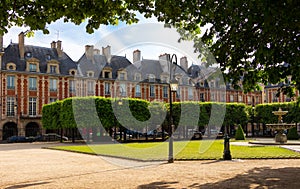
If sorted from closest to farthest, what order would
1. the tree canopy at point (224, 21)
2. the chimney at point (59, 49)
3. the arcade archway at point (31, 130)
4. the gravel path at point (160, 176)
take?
the tree canopy at point (224, 21)
the gravel path at point (160, 176)
the arcade archway at point (31, 130)
the chimney at point (59, 49)

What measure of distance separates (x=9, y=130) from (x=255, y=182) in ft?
119

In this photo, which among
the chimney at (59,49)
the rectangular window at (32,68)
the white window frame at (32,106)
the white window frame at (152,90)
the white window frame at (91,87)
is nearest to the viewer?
the white window frame at (32,106)

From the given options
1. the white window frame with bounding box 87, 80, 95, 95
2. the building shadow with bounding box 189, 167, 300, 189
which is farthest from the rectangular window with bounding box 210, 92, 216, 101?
the building shadow with bounding box 189, 167, 300, 189

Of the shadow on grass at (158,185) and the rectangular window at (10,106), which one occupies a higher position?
the rectangular window at (10,106)

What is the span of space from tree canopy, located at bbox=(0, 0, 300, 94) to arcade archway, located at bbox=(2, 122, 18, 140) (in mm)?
34879

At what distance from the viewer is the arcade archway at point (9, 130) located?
129ft

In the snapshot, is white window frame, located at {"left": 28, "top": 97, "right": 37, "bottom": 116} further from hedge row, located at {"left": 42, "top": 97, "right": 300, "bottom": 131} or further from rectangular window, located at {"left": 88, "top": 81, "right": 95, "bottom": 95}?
rectangular window, located at {"left": 88, "top": 81, "right": 95, "bottom": 95}

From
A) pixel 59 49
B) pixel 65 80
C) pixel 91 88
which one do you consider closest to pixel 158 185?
pixel 65 80

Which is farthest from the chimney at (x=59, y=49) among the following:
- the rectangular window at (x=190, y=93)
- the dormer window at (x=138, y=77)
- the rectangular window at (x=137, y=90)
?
the rectangular window at (x=190, y=93)

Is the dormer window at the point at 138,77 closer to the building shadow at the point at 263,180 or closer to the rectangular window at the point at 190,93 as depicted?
the rectangular window at the point at 190,93

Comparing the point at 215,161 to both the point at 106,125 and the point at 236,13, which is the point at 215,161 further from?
the point at 106,125

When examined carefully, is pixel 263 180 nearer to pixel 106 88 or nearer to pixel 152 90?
pixel 106 88

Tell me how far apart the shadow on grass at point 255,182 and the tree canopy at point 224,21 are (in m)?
1.95

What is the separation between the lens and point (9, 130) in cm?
3966
